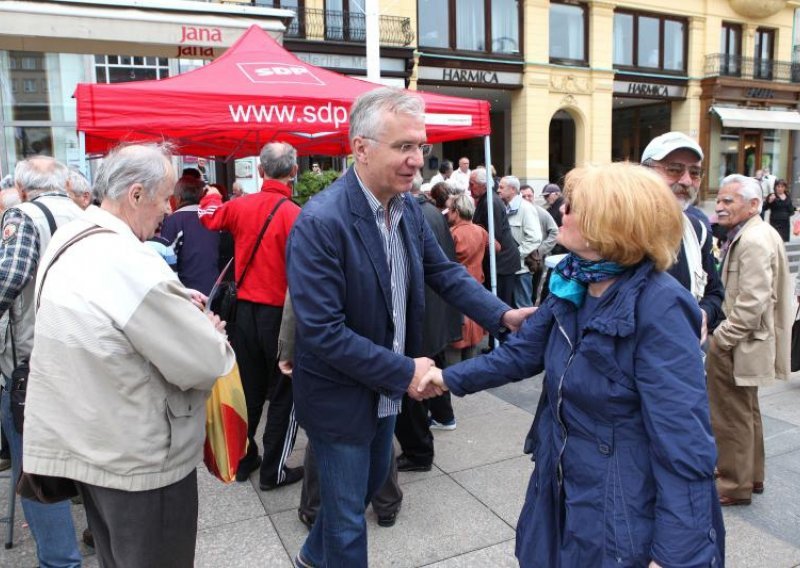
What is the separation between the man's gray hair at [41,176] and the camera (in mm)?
2906

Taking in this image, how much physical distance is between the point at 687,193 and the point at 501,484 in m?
2.05

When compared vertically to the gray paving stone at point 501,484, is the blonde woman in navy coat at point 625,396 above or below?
above

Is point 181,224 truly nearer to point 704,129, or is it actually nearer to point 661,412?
point 661,412

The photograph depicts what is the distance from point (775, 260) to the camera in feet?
11.9

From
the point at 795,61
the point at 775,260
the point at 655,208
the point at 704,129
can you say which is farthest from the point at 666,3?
the point at 655,208

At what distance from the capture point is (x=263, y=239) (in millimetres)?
4047

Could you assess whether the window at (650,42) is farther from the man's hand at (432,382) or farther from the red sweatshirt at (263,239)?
the man's hand at (432,382)

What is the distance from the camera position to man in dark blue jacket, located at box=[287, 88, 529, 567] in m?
2.22

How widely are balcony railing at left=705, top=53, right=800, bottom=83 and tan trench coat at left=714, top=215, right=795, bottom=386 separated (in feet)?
71.7

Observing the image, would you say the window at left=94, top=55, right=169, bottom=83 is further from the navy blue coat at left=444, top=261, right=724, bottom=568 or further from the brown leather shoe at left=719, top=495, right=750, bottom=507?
the navy blue coat at left=444, top=261, right=724, bottom=568

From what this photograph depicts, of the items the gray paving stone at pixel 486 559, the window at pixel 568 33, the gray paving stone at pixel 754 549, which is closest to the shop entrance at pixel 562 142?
the window at pixel 568 33

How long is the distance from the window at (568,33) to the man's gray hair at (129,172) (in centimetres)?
1991

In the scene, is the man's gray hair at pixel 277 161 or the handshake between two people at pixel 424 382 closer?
the handshake between two people at pixel 424 382

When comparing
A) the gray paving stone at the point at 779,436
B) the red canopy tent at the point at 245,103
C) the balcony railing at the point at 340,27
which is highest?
the balcony railing at the point at 340,27
